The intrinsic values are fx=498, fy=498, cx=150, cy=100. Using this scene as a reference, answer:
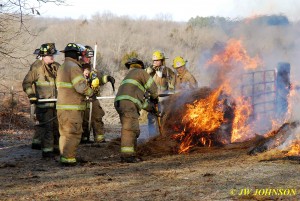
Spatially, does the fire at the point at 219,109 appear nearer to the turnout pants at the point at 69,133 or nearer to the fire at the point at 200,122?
the fire at the point at 200,122

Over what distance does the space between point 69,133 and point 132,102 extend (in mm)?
1329

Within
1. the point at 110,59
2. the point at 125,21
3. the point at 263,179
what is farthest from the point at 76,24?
the point at 263,179

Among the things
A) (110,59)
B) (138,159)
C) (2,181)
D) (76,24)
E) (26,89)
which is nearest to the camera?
(2,181)

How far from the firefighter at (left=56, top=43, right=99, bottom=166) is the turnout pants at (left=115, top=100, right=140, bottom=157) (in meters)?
0.67

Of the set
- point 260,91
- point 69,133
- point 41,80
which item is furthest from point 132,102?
point 260,91

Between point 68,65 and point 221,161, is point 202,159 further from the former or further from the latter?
point 68,65

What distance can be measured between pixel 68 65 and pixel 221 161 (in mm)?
3175

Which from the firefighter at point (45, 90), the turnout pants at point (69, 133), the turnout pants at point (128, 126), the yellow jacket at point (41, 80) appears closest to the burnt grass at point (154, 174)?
the turnout pants at point (69, 133)

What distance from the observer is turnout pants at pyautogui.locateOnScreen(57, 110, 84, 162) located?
342 inches

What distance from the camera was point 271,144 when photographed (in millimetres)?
9133

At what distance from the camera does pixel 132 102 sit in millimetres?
9273

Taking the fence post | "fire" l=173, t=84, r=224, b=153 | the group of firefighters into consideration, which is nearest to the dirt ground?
"fire" l=173, t=84, r=224, b=153

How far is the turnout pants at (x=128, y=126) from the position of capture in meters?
9.08

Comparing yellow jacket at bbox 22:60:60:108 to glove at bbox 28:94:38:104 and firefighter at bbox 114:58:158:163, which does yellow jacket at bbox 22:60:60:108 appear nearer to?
glove at bbox 28:94:38:104
